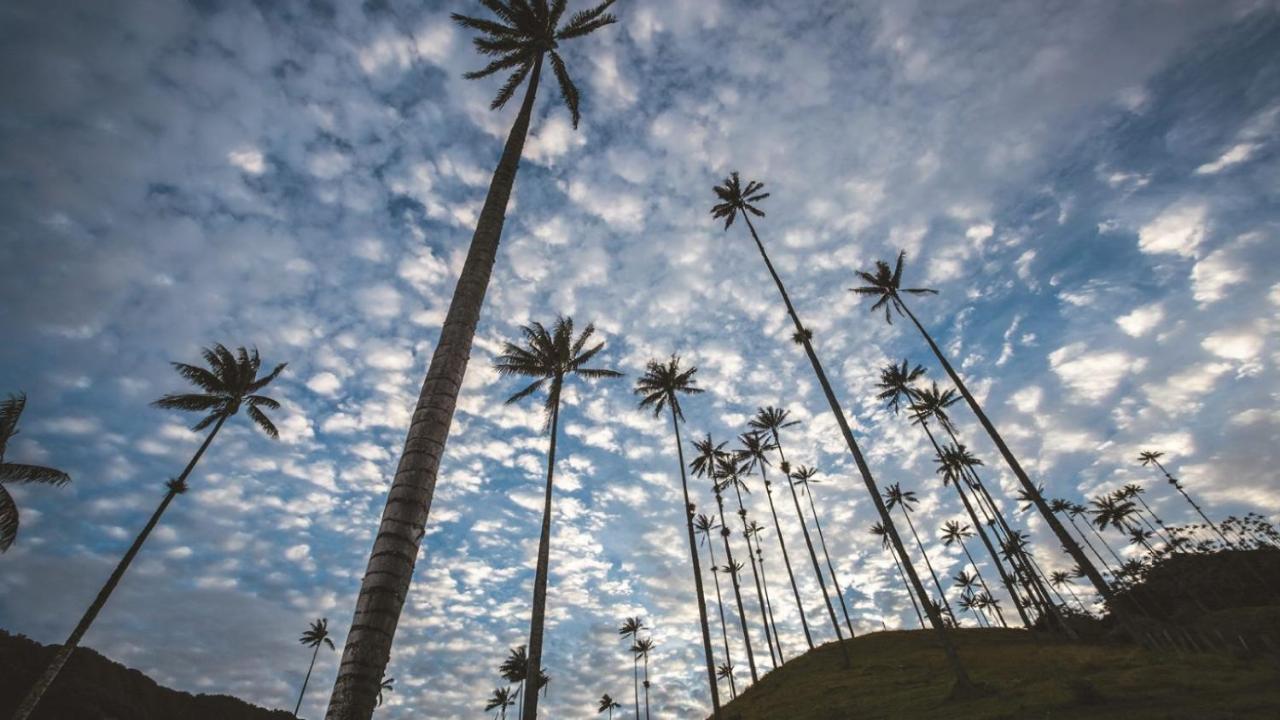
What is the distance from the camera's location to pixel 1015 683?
17531mm

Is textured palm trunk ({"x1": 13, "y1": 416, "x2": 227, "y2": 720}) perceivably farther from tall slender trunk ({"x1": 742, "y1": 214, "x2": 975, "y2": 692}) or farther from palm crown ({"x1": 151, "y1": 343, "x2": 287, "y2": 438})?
tall slender trunk ({"x1": 742, "y1": 214, "x2": 975, "y2": 692})

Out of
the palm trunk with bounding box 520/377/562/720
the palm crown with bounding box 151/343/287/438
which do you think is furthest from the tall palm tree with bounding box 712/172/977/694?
the palm crown with bounding box 151/343/287/438

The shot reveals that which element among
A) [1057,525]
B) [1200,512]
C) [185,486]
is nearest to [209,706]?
Answer: [185,486]

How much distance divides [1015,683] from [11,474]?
37397 millimetres

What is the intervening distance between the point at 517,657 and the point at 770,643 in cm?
2972

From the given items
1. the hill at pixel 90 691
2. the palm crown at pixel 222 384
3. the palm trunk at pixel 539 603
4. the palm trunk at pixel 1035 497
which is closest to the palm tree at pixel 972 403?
the palm trunk at pixel 1035 497

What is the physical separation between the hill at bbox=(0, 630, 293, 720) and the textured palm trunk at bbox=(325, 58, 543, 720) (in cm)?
4423

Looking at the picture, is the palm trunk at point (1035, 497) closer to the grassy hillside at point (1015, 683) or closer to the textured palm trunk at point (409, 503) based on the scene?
the grassy hillside at point (1015, 683)

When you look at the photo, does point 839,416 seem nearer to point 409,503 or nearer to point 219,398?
point 409,503

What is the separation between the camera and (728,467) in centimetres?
4175

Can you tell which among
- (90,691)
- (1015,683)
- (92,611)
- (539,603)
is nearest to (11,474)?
(92,611)

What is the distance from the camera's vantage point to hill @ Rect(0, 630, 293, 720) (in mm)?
28750

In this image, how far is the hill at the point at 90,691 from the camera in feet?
94.3

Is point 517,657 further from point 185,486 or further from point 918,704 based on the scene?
point 918,704
